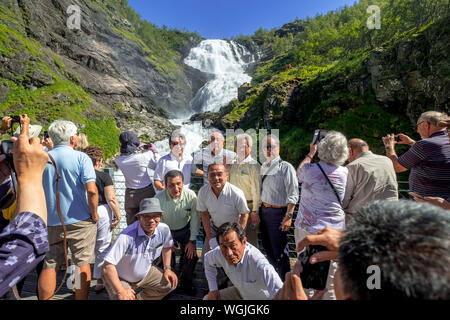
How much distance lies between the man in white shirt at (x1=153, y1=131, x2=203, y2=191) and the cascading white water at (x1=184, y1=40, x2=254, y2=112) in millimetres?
28613

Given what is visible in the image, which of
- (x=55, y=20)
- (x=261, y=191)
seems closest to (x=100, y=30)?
(x=55, y=20)

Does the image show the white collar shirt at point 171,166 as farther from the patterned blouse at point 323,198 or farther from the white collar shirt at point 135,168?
the patterned blouse at point 323,198

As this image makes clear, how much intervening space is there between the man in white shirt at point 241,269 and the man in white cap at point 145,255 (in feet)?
2.39

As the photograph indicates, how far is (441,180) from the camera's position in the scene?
2334 mm

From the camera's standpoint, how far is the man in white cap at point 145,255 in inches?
96.6

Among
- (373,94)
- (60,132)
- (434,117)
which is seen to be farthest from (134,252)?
(373,94)

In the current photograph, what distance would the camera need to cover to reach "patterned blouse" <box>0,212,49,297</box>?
0.90 metres

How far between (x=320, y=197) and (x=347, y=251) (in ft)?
4.98

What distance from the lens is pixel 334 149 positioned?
89.1 inches

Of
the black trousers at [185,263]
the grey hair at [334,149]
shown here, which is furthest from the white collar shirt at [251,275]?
the grey hair at [334,149]

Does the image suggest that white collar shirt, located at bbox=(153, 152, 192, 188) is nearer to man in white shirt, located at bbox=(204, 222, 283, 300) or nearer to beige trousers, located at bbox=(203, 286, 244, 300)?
man in white shirt, located at bbox=(204, 222, 283, 300)
